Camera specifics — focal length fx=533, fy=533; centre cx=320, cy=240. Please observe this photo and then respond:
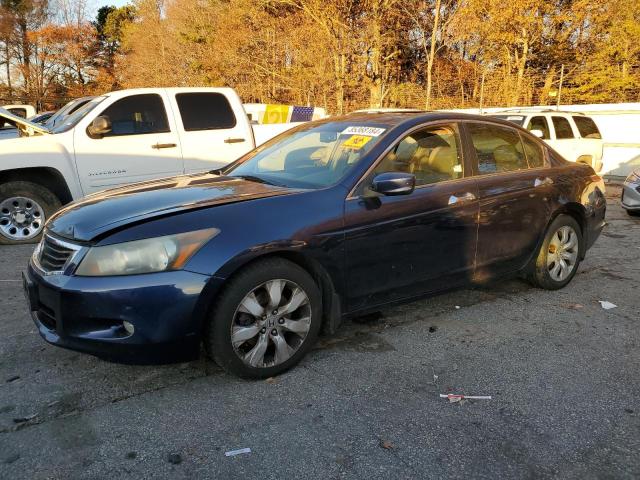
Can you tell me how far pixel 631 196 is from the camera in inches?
352

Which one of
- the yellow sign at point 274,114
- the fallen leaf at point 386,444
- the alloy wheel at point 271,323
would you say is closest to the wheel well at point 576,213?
the alloy wheel at point 271,323

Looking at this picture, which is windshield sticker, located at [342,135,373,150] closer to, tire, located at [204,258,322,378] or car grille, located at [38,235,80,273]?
tire, located at [204,258,322,378]

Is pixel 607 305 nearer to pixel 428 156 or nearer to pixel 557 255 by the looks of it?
pixel 557 255

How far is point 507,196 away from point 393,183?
4.53 feet

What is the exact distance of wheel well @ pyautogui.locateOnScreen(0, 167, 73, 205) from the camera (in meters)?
6.60

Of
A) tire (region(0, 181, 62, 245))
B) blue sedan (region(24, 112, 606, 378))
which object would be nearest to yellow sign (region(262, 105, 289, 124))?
tire (region(0, 181, 62, 245))

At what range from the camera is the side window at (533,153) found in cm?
471

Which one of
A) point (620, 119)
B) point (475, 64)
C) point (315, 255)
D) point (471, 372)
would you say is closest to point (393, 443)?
point (471, 372)

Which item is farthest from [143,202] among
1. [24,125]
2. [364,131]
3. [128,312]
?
[24,125]

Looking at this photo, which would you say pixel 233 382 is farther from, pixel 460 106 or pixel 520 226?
pixel 460 106

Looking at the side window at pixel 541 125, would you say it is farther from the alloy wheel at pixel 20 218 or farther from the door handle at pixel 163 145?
the alloy wheel at pixel 20 218

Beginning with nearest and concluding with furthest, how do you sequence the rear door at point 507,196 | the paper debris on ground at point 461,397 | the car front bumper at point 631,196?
the paper debris on ground at point 461,397
the rear door at point 507,196
the car front bumper at point 631,196

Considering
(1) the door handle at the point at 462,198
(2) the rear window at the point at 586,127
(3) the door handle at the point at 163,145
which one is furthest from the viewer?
(2) the rear window at the point at 586,127

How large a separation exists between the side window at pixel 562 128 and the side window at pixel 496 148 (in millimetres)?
8173
